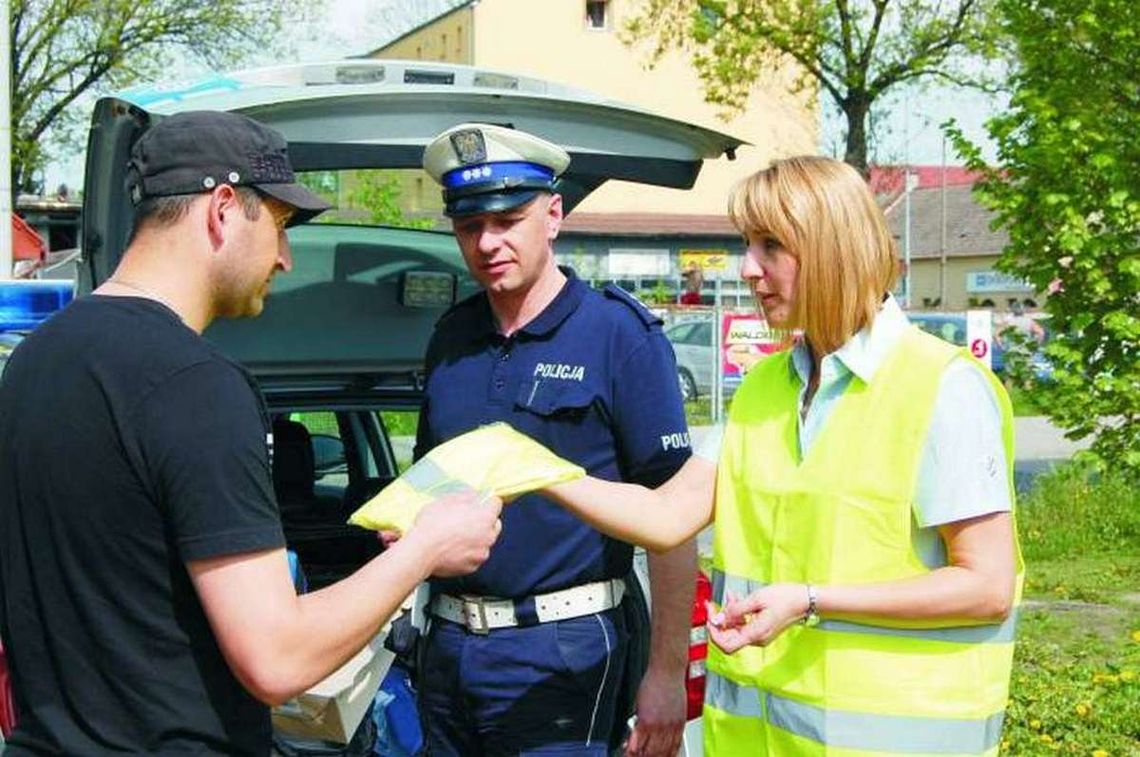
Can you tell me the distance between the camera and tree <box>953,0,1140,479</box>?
873 centimetres

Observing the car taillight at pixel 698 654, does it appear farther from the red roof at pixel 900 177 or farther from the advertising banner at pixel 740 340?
the advertising banner at pixel 740 340

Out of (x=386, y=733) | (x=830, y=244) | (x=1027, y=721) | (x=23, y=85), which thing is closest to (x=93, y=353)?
(x=830, y=244)

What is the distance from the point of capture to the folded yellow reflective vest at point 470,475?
2.69 m

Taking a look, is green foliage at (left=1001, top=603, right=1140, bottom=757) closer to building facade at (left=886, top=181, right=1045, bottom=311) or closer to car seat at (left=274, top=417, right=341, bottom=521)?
car seat at (left=274, top=417, right=341, bottom=521)

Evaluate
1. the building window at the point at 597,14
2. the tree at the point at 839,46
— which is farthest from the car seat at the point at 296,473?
the building window at the point at 597,14

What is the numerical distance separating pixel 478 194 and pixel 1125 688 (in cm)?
371

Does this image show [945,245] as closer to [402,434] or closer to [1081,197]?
[1081,197]

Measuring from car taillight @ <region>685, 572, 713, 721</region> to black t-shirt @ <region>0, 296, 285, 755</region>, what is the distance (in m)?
1.65

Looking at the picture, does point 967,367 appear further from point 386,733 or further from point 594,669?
point 386,733

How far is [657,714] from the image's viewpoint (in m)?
3.49

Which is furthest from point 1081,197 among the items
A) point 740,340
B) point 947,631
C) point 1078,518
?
point 740,340

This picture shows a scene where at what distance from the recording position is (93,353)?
7.38ft

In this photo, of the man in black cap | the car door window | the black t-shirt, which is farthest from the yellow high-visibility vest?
the car door window

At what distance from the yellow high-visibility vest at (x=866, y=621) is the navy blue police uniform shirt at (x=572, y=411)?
69 centimetres
